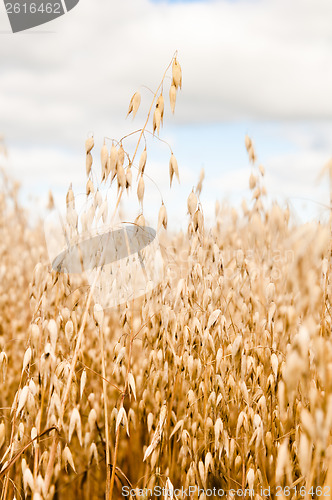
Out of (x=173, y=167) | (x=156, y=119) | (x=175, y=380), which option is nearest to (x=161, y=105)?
(x=156, y=119)

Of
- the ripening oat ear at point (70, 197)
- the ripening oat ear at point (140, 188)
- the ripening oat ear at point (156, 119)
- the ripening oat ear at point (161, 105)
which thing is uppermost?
the ripening oat ear at point (161, 105)

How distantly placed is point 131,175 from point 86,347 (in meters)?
1.54

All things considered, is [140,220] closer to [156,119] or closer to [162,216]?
[162,216]

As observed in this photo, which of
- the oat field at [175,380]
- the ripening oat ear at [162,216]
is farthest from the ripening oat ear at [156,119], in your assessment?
the ripening oat ear at [162,216]

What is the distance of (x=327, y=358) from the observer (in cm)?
89

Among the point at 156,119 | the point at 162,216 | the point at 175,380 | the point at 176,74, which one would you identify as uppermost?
the point at 176,74

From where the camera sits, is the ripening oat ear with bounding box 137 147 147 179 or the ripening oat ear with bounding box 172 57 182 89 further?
the ripening oat ear with bounding box 172 57 182 89

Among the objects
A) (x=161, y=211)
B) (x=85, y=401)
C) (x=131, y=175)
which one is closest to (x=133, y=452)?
(x=85, y=401)

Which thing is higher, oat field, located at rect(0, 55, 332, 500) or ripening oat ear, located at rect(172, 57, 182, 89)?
ripening oat ear, located at rect(172, 57, 182, 89)

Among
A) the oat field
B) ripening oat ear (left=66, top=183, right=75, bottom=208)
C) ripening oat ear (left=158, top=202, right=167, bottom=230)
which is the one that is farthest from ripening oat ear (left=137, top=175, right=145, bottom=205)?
ripening oat ear (left=66, top=183, right=75, bottom=208)

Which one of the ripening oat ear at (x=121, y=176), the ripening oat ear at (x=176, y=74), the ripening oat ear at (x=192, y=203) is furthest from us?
the ripening oat ear at (x=192, y=203)

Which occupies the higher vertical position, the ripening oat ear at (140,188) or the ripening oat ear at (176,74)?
the ripening oat ear at (176,74)

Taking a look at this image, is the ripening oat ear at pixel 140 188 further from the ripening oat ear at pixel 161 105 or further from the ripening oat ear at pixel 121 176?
the ripening oat ear at pixel 161 105

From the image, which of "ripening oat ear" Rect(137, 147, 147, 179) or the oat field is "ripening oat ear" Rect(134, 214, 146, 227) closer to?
the oat field
